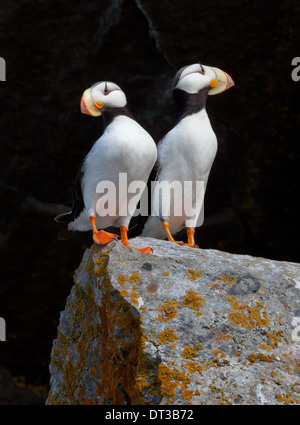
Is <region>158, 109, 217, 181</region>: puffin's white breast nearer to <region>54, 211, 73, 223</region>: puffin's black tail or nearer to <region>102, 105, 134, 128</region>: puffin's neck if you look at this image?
<region>102, 105, 134, 128</region>: puffin's neck

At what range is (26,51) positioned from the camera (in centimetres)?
627

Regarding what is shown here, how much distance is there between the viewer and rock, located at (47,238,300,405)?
2727 millimetres

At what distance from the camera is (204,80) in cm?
485

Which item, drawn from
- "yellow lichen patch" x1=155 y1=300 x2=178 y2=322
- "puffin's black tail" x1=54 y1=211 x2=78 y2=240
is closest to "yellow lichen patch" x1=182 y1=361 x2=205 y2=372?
"yellow lichen patch" x1=155 y1=300 x2=178 y2=322

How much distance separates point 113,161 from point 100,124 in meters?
2.36

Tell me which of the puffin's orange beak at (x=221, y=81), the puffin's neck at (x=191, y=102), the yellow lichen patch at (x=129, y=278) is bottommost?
the yellow lichen patch at (x=129, y=278)

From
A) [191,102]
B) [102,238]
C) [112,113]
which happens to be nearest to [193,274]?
[102,238]

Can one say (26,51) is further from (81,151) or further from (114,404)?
(114,404)

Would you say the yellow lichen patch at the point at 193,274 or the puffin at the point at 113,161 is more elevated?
the puffin at the point at 113,161

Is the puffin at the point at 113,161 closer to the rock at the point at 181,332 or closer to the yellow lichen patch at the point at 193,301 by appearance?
the rock at the point at 181,332

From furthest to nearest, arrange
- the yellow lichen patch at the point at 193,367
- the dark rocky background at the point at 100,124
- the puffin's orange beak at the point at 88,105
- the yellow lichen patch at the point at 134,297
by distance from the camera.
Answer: the dark rocky background at the point at 100,124 → the puffin's orange beak at the point at 88,105 → the yellow lichen patch at the point at 134,297 → the yellow lichen patch at the point at 193,367

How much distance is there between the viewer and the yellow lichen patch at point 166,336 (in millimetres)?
2852

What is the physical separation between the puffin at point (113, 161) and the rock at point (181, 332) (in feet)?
2.54

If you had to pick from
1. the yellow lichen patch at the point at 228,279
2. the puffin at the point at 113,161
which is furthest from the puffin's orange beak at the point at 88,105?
the yellow lichen patch at the point at 228,279
